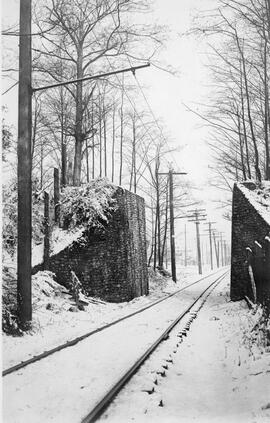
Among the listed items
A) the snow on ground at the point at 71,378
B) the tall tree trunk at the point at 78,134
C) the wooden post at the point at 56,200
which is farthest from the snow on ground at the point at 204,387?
the tall tree trunk at the point at 78,134

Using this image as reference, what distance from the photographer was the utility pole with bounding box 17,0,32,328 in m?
8.74

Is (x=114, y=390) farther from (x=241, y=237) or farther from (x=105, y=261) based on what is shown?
(x=241, y=237)

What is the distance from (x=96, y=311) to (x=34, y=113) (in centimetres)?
1802

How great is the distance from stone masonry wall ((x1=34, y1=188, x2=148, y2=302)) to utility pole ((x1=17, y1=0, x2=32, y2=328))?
16.4 feet

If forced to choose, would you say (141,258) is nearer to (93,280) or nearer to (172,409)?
(93,280)

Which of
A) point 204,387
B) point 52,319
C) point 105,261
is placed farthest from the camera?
point 105,261

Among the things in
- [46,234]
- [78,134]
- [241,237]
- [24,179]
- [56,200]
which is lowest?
[241,237]

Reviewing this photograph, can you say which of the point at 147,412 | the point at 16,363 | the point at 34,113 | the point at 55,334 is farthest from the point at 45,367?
the point at 34,113

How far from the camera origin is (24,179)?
29.6 ft

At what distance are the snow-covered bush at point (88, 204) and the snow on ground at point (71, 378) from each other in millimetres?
7145

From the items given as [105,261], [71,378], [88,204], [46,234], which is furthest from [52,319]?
[88,204]

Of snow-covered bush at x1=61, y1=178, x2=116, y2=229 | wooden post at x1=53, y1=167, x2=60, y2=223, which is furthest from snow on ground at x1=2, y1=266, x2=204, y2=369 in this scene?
wooden post at x1=53, y1=167, x2=60, y2=223

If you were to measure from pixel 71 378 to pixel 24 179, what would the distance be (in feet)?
17.1

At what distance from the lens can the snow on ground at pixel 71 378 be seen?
13.0 ft
